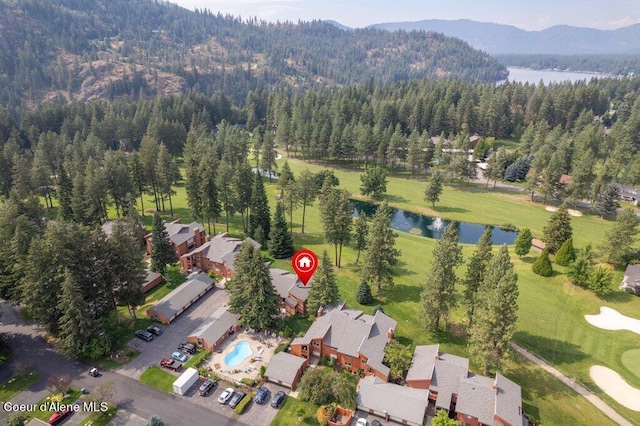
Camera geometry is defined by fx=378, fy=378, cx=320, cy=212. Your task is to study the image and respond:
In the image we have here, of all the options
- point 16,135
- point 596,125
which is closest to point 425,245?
point 596,125

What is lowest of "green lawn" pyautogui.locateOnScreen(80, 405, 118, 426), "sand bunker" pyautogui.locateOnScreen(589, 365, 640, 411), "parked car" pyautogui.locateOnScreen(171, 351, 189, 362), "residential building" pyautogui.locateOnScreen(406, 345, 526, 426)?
"green lawn" pyautogui.locateOnScreen(80, 405, 118, 426)

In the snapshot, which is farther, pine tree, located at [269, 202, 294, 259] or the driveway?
pine tree, located at [269, 202, 294, 259]

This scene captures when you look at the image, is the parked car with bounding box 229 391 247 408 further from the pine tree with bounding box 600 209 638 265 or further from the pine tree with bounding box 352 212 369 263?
the pine tree with bounding box 600 209 638 265

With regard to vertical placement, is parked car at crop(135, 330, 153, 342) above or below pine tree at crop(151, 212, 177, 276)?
below

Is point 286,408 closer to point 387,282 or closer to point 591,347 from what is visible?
point 387,282

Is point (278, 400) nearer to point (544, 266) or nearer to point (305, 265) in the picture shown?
point (305, 265)

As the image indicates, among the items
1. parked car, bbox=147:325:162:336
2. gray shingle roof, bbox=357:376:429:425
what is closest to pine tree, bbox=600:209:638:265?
gray shingle roof, bbox=357:376:429:425
